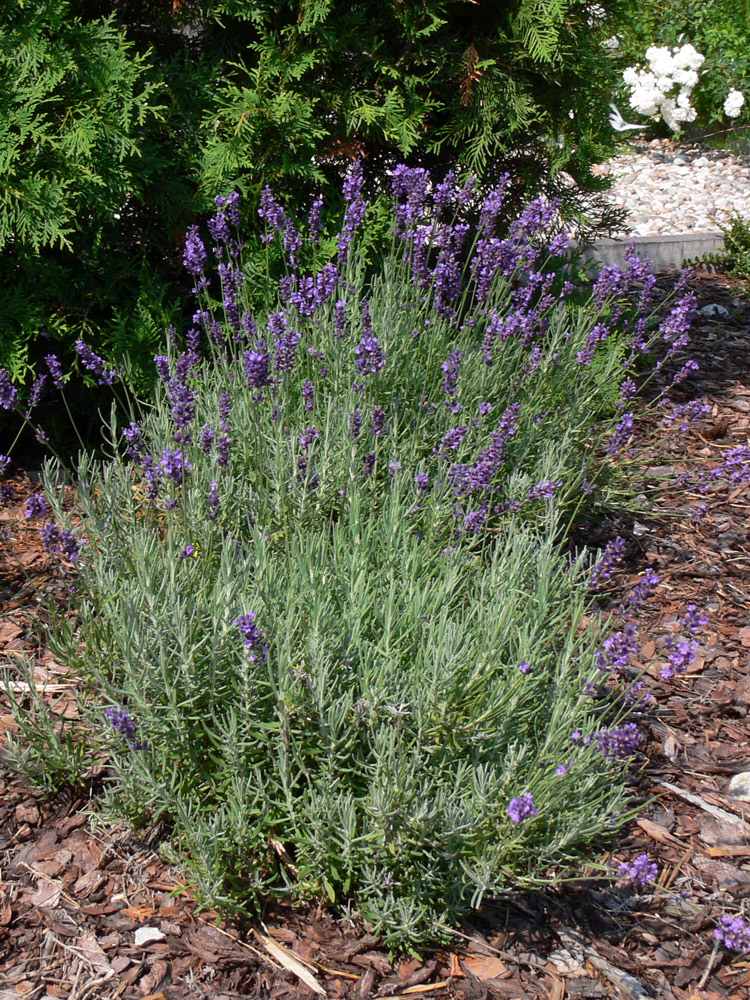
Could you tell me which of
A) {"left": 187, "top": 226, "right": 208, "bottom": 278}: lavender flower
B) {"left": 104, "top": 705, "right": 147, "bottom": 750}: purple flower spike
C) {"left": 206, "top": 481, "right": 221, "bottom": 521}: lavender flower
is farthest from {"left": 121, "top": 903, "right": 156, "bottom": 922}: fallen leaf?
{"left": 187, "top": 226, "right": 208, "bottom": 278}: lavender flower

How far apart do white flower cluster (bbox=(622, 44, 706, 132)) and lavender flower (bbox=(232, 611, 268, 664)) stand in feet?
32.0

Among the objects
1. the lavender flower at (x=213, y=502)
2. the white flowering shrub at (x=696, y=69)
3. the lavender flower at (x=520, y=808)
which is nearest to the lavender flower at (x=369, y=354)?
the lavender flower at (x=213, y=502)

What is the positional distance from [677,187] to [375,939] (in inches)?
340

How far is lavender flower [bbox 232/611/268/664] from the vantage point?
1.93 meters

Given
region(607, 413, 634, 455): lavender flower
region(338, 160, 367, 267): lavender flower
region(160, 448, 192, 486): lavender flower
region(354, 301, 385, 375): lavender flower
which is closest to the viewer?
region(160, 448, 192, 486): lavender flower

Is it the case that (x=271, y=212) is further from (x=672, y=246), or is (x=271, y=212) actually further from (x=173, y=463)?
(x=672, y=246)

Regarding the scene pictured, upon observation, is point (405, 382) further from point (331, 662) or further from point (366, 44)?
point (366, 44)


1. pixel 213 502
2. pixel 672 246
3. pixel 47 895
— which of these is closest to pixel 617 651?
pixel 213 502

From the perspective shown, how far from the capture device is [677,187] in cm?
909

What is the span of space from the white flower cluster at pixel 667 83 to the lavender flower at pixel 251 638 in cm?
976

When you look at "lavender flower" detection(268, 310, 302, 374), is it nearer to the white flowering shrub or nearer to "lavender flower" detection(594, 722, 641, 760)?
"lavender flower" detection(594, 722, 641, 760)

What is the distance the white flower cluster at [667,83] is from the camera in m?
10.0

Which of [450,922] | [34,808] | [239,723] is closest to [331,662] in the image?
[239,723]

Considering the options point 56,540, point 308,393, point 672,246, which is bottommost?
point 672,246
